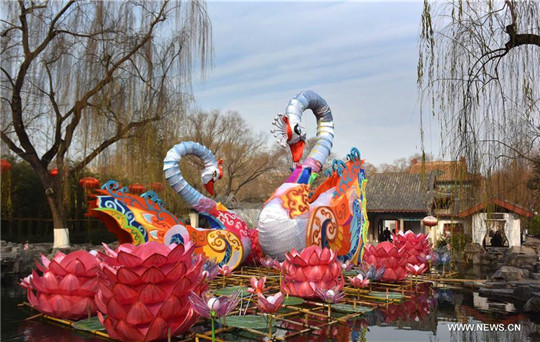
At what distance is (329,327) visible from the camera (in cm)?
477

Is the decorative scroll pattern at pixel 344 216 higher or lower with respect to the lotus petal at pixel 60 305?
higher

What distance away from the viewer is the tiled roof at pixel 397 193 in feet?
66.1

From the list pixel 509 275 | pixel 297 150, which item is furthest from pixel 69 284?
pixel 509 275

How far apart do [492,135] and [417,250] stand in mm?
4506

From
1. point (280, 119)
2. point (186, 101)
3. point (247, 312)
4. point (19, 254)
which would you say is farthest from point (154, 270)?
point (19, 254)

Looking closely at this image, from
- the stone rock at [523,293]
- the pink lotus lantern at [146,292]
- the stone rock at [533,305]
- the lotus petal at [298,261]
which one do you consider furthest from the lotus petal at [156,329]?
the stone rock at [523,293]

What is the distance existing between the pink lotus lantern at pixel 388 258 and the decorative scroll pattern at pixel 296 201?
4.08ft

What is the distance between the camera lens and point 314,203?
8219mm

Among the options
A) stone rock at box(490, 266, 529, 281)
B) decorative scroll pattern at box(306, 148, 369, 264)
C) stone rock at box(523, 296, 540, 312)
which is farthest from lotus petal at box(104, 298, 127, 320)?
stone rock at box(490, 266, 529, 281)

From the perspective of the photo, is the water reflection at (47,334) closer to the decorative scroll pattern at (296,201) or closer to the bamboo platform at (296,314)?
the bamboo platform at (296,314)

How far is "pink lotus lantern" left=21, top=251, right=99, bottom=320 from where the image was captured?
15.8 feet

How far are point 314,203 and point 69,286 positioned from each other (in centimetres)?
441

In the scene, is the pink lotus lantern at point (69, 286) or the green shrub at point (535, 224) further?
the green shrub at point (535, 224)

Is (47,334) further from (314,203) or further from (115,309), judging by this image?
(314,203)
